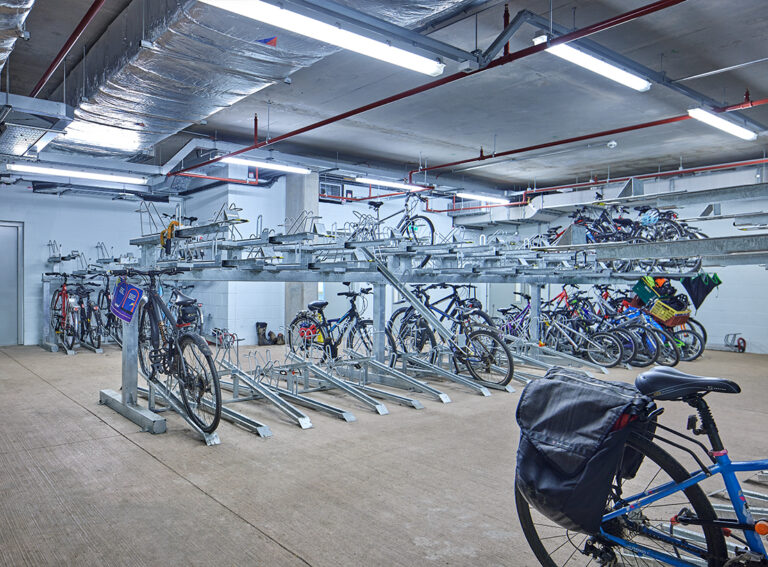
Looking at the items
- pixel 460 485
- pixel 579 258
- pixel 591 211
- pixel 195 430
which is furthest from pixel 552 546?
pixel 591 211

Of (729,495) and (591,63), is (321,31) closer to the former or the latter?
(591,63)

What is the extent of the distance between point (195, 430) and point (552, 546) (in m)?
2.78

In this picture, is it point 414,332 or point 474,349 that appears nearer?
point 474,349

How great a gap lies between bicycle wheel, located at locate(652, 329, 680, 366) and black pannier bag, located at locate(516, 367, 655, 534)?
6.54m

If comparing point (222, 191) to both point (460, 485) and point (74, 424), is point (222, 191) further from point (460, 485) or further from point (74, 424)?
point (460, 485)

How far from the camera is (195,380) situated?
13.6 feet

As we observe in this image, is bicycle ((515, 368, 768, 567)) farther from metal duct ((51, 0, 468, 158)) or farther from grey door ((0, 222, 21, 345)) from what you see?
grey door ((0, 222, 21, 345))

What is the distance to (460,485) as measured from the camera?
3.26 m

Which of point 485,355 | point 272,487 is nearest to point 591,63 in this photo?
point 485,355

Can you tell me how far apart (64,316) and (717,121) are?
9.33m

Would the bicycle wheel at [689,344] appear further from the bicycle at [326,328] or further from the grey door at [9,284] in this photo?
the grey door at [9,284]

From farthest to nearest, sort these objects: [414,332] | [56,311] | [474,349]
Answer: [56,311]
[414,332]
[474,349]

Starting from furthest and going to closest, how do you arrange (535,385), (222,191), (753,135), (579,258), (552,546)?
(222,191)
(579,258)
(753,135)
(552,546)
(535,385)

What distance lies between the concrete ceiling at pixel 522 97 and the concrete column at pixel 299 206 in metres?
0.61
